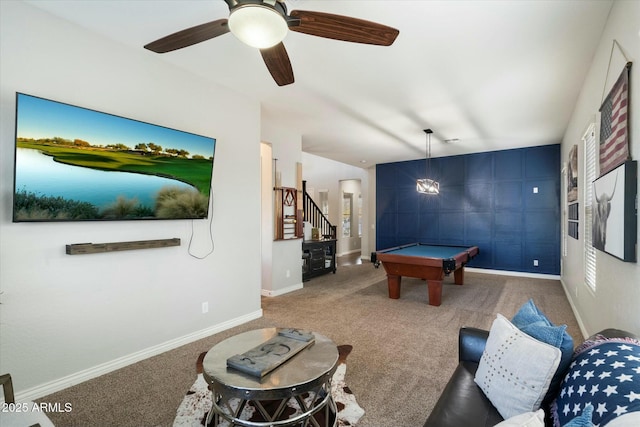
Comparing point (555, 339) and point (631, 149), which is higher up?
point (631, 149)

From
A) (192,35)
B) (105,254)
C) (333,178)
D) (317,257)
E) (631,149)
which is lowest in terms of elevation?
(317,257)

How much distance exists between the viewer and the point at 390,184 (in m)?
8.47

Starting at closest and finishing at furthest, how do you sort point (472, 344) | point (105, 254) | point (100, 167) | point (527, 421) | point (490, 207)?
point (527, 421)
point (472, 344)
point (100, 167)
point (105, 254)
point (490, 207)

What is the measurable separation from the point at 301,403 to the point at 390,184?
721 centimetres

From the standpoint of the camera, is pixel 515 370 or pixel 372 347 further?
pixel 372 347

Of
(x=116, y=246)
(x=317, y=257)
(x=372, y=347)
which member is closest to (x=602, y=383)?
(x=372, y=347)

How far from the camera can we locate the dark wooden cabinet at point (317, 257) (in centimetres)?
626

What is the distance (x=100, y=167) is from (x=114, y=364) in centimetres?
163

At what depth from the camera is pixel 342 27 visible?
1739mm

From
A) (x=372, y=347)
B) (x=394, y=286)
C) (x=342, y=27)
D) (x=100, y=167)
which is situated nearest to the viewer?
(x=342, y=27)

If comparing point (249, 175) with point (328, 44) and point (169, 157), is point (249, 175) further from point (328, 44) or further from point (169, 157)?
point (328, 44)

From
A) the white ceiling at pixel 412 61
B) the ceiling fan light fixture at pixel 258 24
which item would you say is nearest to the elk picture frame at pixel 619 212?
the white ceiling at pixel 412 61

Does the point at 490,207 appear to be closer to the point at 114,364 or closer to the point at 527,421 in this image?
the point at 527,421

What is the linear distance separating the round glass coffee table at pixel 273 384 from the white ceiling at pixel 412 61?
2.31 metres
